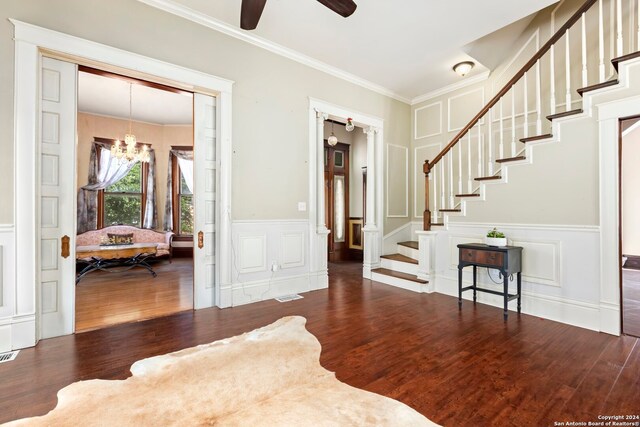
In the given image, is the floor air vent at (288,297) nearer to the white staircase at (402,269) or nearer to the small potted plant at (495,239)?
the white staircase at (402,269)

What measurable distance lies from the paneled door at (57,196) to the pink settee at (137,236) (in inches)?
161

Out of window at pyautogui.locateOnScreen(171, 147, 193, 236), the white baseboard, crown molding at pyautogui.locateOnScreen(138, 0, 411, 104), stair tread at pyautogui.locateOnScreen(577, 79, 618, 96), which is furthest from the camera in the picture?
window at pyautogui.locateOnScreen(171, 147, 193, 236)

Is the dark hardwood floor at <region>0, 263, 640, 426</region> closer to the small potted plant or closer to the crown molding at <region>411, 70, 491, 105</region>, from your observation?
the small potted plant

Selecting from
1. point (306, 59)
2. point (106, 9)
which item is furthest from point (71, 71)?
point (306, 59)

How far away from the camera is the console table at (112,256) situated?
5.36 metres

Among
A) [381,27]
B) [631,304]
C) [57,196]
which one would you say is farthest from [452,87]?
[57,196]

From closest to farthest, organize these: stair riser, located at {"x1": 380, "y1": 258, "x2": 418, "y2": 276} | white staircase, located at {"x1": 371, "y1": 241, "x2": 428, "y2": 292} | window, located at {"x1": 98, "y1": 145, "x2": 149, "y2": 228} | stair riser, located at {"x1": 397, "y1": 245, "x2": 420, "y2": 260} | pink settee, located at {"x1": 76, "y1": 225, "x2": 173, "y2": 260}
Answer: white staircase, located at {"x1": 371, "y1": 241, "x2": 428, "y2": 292}, stair riser, located at {"x1": 380, "y1": 258, "x2": 418, "y2": 276}, stair riser, located at {"x1": 397, "y1": 245, "x2": 420, "y2": 260}, pink settee, located at {"x1": 76, "y1": 225, "x2": 173, "y2": 260}, window, located at {"x1": 98, "y1": 145, "x2": 149, "y2": 228}

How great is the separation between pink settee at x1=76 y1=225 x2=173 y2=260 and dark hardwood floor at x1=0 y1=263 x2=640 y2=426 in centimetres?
405

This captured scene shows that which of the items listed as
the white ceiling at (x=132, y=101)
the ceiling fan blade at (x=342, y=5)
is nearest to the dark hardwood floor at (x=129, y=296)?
the white ceiling at (x=132, y=101)

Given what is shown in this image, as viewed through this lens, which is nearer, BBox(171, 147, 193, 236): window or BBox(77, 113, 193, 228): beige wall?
BBox(77, 113, 193, 228): beige wall

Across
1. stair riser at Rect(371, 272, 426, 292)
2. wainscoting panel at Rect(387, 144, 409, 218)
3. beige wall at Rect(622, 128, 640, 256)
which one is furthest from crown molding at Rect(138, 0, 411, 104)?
beige wall at Rect(622, 128, 640, 256)

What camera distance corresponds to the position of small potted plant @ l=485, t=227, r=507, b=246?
353 cm

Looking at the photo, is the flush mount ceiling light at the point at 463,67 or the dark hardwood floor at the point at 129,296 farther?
the flush mount ceiling light at the point at 463,67

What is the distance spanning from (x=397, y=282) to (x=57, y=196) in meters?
4.44
